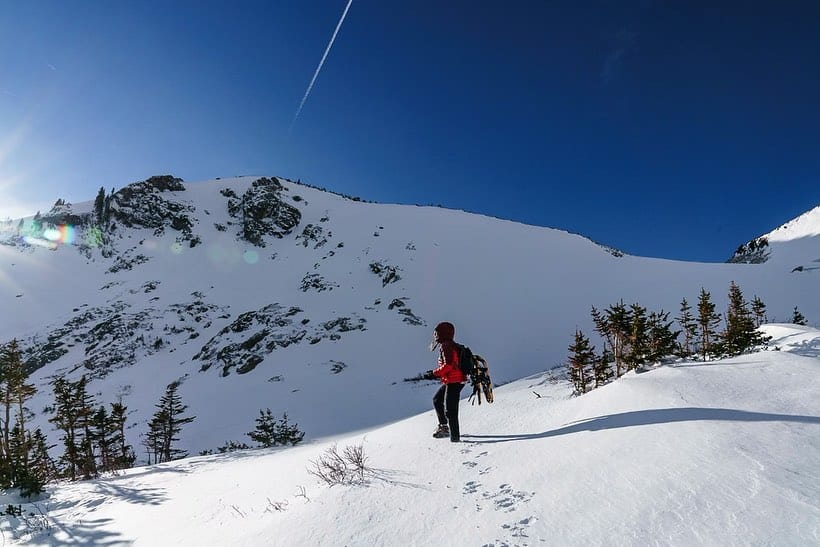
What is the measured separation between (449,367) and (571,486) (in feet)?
8.64

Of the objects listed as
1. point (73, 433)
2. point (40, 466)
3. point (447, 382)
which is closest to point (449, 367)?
point (447, 382)

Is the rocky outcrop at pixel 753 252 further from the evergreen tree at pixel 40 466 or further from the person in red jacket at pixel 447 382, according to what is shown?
the evergreen tree at pixel 40 466

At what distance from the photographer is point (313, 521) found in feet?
10.8

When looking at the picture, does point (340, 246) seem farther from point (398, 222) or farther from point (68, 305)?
point (68, 305)

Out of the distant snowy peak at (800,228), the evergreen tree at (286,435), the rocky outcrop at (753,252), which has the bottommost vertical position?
the evergreen tree at (286,435)

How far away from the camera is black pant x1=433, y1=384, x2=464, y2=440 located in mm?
5297

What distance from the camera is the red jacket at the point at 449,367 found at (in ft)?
18.5

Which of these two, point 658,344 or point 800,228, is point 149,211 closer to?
point 658,344

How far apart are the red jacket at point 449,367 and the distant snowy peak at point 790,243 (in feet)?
203

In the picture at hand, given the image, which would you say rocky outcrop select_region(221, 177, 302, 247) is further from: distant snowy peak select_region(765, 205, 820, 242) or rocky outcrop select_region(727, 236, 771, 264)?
distant snowy peak select_region(765, 205, 820, 242)

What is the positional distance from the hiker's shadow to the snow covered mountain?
19.9m

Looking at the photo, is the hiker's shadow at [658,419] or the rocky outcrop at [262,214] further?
the rocky outcrop at [262,214]

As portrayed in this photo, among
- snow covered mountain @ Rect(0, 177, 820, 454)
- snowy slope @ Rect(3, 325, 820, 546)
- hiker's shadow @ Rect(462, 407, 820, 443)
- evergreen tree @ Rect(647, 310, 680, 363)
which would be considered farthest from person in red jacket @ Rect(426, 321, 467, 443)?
snow covered mountain @ Rect(0, 177, 820, 454)

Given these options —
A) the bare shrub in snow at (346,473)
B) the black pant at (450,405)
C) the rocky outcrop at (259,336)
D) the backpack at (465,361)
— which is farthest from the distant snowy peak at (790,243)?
the bare shrub in snow at (346,473)
